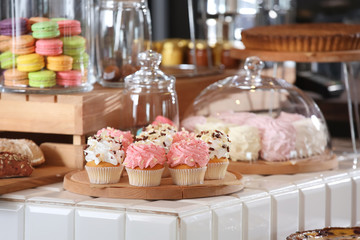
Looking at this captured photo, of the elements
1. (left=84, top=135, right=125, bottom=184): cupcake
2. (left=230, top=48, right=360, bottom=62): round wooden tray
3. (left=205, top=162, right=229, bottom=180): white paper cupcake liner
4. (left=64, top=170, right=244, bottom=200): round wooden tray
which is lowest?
(left=64, top=170, right=244, bottom=200): round wooden tray

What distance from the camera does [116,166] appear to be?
5.07 feet

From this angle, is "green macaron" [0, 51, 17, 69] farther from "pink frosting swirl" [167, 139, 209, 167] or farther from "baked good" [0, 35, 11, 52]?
"pink frosting swirl" [167, 139, 209, 167]

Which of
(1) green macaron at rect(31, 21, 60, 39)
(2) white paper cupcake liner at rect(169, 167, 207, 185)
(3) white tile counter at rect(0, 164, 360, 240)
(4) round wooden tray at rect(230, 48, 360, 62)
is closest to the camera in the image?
(3) white tile counter at rect(0, 164, 360, 240)

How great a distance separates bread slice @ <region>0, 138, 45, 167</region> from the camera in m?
1.73

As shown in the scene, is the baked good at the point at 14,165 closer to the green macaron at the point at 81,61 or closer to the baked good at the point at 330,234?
the green macaron at the point at 81,61

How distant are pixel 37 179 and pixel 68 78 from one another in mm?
302

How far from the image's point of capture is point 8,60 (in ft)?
6.06

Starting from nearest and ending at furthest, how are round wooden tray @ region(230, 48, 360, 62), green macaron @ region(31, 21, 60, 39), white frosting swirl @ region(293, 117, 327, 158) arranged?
green macaron @ region(31, 21, 60, 39)
white frosting swirl @ region(293, 117, 327, 158)
round wooden tray @ region(230, 48, 360, 62)

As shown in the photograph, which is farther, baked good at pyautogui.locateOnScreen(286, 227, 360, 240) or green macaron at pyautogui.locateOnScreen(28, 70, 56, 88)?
green macaron at pyautogui.locateOnScreen(28, 70, 56, 88)

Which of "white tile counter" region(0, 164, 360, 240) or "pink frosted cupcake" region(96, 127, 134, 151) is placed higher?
"pink frosted cupcake" region(96, 127, 134, 151)

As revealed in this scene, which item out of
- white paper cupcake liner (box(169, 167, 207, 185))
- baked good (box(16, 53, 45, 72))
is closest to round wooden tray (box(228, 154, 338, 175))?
white paper cupcake liner (box(169, 167, 207, 185))

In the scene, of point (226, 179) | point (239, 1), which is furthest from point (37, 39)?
point (239, 1)

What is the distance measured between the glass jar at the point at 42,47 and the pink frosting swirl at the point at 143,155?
1.37 feet

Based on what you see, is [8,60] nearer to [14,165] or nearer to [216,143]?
[14,165]
